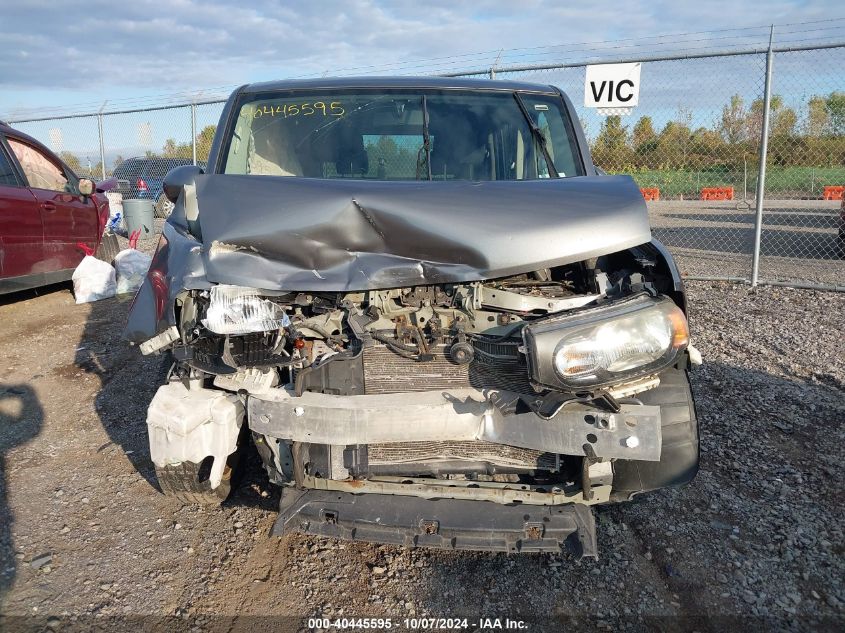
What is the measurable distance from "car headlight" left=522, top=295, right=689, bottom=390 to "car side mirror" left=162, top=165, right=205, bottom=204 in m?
1.95

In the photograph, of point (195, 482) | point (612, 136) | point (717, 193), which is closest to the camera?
point (195, 482)

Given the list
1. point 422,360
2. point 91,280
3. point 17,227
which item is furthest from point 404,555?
point 91,280

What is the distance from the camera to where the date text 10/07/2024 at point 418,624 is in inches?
93.6

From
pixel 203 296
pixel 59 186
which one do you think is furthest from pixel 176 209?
pixel 59 186

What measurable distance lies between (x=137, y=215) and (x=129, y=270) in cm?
369

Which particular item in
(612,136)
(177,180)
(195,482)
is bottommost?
(195,482)

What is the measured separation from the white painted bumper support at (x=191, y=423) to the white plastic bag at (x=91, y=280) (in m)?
5.39

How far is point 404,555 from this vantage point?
9.27 feet

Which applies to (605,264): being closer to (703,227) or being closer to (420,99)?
(420,99)

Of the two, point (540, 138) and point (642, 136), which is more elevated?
point (642, 136)

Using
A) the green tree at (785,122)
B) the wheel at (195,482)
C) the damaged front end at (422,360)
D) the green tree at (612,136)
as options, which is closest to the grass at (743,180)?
the green tree at (785,122)

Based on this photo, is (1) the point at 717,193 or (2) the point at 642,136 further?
→ (1) the point at 717,193

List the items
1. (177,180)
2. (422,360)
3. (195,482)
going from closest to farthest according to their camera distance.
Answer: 1. (422,360)
2. (195,482)
3. (177,180)

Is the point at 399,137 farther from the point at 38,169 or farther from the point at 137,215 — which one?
the point at 137,215
